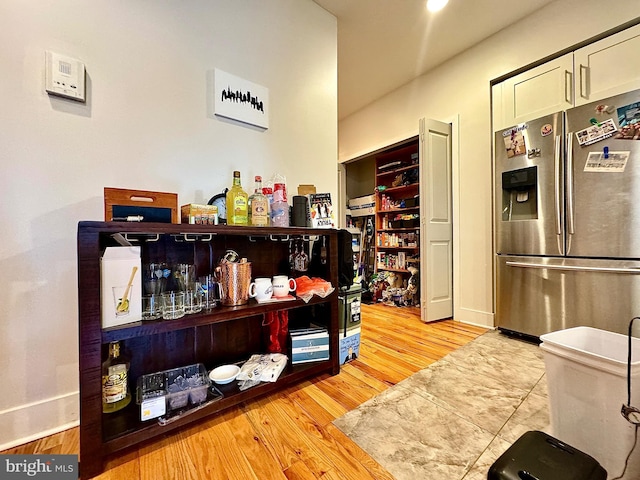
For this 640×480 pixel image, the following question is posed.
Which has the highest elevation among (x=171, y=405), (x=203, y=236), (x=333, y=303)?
(x=203, y=236)

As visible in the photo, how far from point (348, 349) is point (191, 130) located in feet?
5.51

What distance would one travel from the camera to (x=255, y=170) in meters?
1.70

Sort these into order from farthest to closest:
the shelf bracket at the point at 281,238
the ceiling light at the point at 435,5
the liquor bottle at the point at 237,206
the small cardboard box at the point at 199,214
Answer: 1. the ceiling light at the point at 435,5
2. the shelf bracket at the point at 281,238
3. the liquor bottle at the point at 237,206
4. the small cardboard box at the point at 199,214

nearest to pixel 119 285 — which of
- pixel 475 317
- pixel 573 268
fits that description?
pixel 573 268

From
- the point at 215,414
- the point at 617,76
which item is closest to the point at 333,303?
the point at 215,414

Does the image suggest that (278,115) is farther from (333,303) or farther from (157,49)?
(333,303)

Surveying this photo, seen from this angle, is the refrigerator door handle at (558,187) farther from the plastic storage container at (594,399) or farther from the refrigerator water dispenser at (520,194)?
the plastic storage container at (594,399)

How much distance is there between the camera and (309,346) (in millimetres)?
1553

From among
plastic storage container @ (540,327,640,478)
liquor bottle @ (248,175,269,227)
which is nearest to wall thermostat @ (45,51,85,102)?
liquor bottle @ (248,175,269,227)

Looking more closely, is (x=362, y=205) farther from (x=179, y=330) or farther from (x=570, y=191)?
(x=179, y=330)

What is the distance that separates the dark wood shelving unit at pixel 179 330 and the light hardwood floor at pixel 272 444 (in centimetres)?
7

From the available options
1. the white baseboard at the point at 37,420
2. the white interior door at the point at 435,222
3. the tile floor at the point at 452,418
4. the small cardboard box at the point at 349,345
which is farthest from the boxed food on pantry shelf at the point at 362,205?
the white baseboard at the point at 37,420

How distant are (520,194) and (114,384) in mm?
2948

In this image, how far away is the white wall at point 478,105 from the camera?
6.72 ft
